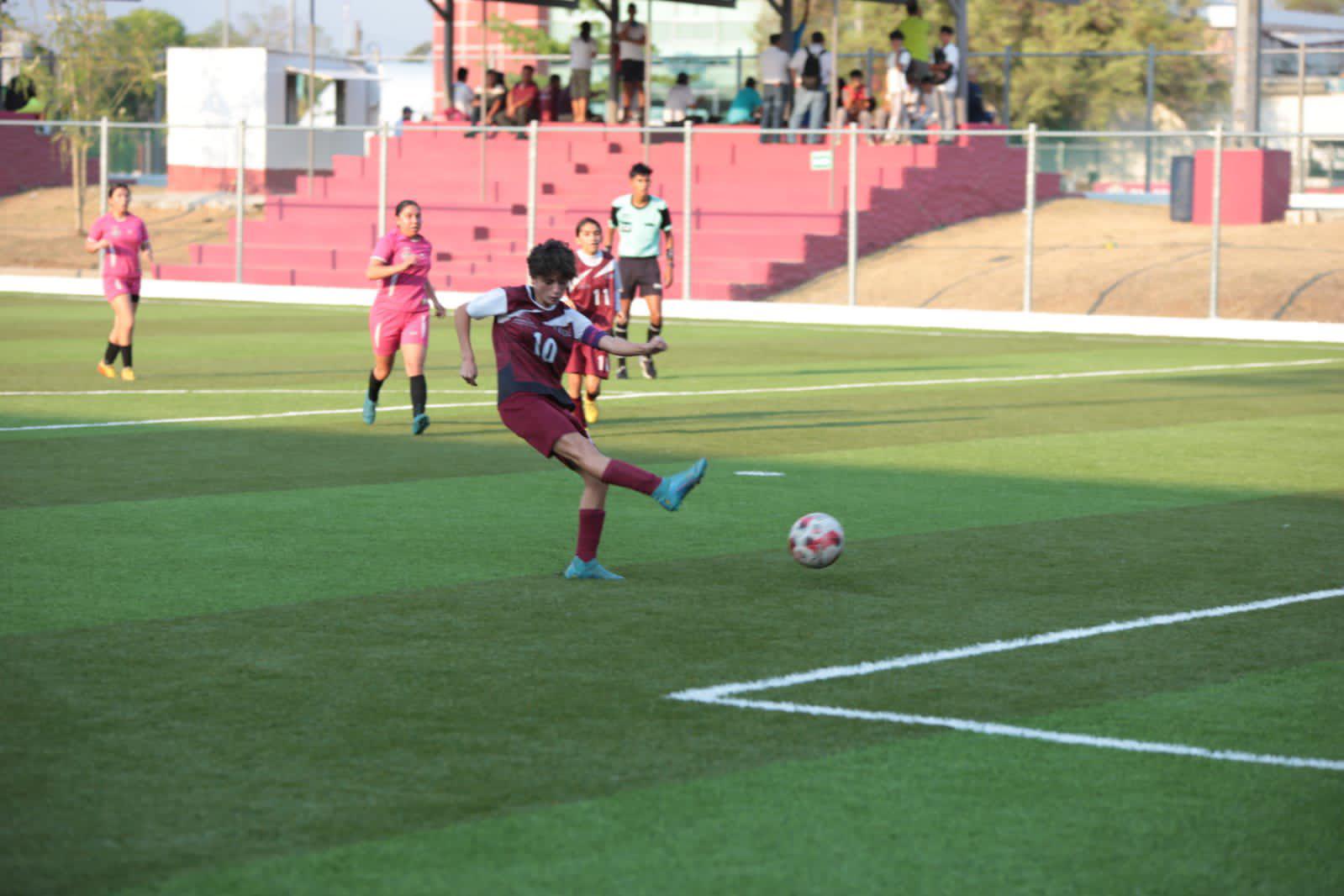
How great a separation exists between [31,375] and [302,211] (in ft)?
61.6

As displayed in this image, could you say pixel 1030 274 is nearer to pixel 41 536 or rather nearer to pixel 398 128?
pixel 398 128

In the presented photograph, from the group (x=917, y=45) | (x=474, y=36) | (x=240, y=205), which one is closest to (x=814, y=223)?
(x=917, y=45)

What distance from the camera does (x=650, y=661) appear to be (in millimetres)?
7773

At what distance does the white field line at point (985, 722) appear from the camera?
649 cm

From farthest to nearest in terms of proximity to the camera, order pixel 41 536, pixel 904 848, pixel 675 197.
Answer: pixel 675 197
pixel 41 536
pixel 904 848

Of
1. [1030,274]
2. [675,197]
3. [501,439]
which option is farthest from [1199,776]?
[675,197]

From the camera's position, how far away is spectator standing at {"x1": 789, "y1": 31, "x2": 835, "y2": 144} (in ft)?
122

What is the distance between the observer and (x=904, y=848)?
17.9 feet

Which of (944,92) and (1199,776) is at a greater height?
(944,92)

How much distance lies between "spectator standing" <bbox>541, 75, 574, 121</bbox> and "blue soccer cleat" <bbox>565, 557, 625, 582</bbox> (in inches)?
1284

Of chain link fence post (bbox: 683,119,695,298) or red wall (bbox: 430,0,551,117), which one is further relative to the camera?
red wall (bbox: 430,0,551,117)

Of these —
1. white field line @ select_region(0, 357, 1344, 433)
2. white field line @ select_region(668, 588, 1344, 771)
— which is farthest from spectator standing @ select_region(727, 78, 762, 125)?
white field line @ select_region(668, 588, 1344, 771)

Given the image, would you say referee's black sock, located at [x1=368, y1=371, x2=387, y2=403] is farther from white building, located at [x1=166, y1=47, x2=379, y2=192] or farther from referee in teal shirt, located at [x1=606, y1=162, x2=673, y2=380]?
white building, located at [x1=166, y1=47, x2=379, y2=192]

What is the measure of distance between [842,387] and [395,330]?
5746 mm
